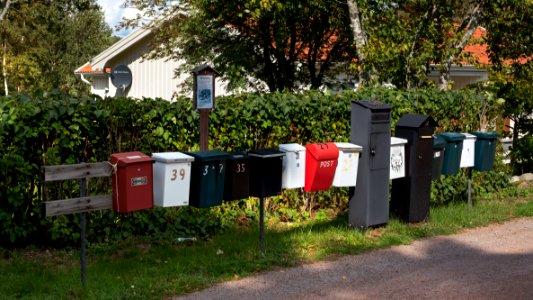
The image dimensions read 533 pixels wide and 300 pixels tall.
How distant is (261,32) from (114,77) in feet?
18.1

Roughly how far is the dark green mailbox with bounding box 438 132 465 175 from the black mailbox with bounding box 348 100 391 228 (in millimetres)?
1738

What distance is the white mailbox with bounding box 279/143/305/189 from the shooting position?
7707 mm

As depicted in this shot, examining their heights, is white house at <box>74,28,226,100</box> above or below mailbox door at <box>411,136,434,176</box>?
above

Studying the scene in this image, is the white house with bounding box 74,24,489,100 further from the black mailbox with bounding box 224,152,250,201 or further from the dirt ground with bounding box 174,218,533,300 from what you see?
the black mailbox with bounding box 224,152,250,201

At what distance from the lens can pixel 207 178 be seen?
692 cm

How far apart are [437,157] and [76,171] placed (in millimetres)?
5315

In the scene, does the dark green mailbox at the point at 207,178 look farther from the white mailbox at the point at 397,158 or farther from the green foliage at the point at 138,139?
the white mailbox at the point at 397,158

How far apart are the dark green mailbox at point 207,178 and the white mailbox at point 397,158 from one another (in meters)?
2.55

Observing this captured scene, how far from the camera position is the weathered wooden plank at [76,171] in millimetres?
5734

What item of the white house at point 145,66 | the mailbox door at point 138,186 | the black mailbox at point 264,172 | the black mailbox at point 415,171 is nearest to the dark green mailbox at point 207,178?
the black mailbox at point 264,172

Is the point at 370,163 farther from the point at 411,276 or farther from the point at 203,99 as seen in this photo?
the point at 203,99

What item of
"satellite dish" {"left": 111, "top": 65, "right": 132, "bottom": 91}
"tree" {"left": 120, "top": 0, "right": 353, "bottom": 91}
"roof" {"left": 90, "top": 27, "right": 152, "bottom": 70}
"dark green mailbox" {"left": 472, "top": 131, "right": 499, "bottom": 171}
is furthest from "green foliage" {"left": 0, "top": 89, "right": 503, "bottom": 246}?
"roof" {"left": 90, "top": 27, "right": 152, "bottom": 70}

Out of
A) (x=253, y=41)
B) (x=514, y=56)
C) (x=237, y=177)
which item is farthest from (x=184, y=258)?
(x=253, y=41)

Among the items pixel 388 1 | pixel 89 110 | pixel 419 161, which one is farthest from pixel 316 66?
pixel 89 110
